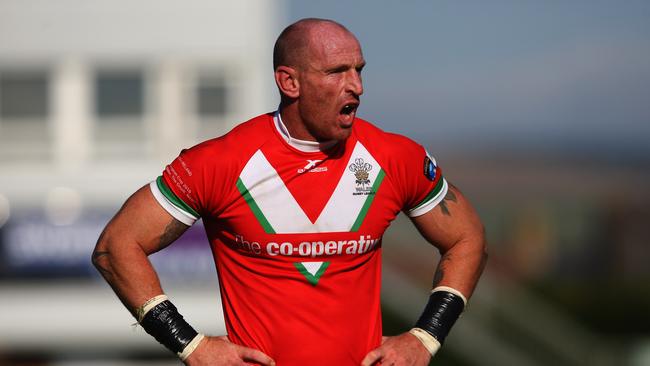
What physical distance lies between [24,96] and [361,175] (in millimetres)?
18813

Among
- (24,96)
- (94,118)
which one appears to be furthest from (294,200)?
(24,96)

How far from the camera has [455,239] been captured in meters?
6.33

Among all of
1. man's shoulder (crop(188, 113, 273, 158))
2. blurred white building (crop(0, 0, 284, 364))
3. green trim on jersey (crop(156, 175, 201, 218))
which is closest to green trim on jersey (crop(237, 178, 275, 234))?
man's shoulder (crop(188, 113, 273, 158))

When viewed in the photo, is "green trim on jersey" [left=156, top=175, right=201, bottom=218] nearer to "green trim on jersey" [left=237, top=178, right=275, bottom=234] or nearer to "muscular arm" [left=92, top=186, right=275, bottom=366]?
"muscular arm" [left=92, top=186, right=275, bottom=366]

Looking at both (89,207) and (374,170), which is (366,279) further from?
(89,207)

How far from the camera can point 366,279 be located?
612 cm

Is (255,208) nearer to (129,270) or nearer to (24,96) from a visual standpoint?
(129,270)

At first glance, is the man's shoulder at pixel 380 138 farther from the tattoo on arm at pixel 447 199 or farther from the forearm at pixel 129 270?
the forearm at pixel 129 270

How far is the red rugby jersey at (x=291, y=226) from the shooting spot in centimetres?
590

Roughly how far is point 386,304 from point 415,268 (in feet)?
12.9

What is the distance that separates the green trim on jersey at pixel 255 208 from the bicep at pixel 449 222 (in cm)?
83

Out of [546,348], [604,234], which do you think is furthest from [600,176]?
[546,348]

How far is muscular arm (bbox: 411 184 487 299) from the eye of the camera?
20.6 feet

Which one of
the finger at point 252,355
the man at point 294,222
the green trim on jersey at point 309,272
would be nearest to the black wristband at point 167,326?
the man at point 294,222
